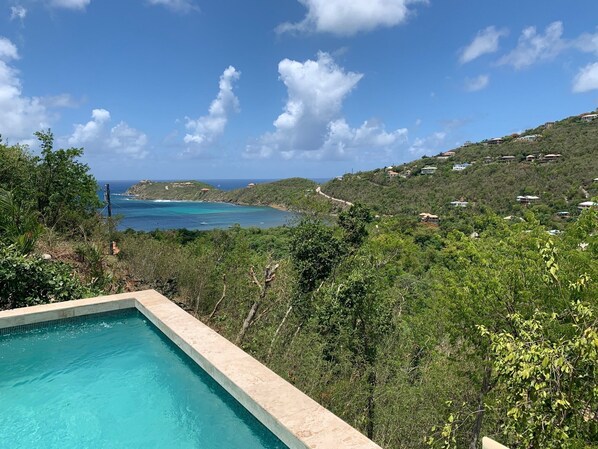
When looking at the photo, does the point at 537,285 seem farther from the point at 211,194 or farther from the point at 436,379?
the point at 211,194

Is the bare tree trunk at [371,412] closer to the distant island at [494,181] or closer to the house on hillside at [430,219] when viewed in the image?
the distant island at [494,181]

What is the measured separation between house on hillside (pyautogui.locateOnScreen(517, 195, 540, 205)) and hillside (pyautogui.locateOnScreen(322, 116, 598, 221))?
1.40 ft

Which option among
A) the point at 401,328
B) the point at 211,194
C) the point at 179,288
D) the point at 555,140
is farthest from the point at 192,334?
the point at 211,194

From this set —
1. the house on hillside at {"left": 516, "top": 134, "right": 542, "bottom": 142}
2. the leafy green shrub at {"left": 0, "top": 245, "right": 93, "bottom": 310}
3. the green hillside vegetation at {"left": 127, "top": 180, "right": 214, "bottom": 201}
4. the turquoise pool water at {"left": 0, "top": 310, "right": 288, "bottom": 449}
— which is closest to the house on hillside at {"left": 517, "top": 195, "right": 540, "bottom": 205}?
the house on hillside at {"left": 516, "top": 134, "right": 542, "bottom": 142}

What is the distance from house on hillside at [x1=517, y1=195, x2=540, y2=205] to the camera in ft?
121

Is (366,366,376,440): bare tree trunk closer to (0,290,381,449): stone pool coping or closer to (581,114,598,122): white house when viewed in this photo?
(0,290,381,449): stone pool coping

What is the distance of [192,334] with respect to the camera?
15.8ft

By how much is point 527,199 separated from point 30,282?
135 feet

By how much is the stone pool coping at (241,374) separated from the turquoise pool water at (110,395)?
0.44ft

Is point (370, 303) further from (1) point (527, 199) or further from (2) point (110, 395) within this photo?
(1) point (527, 199)

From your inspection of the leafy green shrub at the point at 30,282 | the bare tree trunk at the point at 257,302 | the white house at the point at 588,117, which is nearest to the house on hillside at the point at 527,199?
the white house at the point at 588,117

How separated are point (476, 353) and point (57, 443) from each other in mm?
7521

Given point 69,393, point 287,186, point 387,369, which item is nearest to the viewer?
point 69,393

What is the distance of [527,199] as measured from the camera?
37719 millimetres
